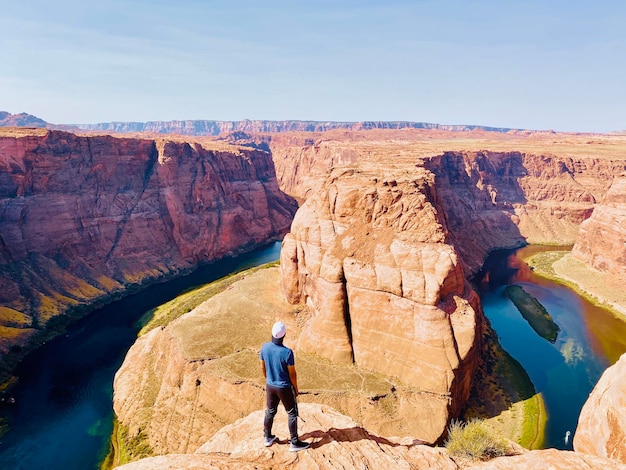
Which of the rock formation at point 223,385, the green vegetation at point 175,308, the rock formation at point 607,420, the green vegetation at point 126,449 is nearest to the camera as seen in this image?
the rock formation at point 607,420

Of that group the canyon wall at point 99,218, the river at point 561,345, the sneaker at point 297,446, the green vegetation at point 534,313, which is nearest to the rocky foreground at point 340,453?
the sneaker at point 297,446

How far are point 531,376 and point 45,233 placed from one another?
7843 cm

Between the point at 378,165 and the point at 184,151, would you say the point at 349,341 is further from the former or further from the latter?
the point at 184,151

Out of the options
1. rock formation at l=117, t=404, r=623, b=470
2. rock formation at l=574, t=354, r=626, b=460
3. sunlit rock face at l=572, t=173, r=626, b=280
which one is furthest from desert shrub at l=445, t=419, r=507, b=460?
sunlit rock face at l=572, t=173, r=626, b=280

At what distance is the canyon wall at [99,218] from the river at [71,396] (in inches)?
224

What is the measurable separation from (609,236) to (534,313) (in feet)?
99.3

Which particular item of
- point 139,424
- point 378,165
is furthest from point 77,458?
point 378,165

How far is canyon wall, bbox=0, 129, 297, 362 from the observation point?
62094mm

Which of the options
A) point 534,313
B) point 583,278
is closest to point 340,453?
point 534,313

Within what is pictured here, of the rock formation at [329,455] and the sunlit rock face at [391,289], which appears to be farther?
the sunlit rock face at [391,289]

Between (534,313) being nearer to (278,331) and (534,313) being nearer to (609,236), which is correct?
(609,236)

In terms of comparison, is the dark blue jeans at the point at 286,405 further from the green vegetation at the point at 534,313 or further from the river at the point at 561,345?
the green vegetation at the point at 534,313

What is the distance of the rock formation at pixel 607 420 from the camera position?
11.9 m

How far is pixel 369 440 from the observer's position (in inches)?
512
